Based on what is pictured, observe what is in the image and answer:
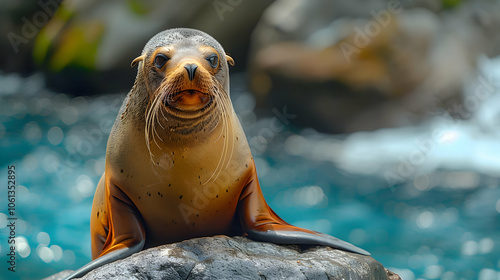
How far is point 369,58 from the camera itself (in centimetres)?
826

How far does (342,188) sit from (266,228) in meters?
4.74

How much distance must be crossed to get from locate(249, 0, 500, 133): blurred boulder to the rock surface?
5.58 meters

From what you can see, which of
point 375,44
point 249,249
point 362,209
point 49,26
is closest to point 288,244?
point 249,249

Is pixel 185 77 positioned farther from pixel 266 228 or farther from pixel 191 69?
pixel 266 228

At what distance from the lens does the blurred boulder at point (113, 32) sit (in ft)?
32.9

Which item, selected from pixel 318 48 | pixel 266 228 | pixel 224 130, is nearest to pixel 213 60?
pixel 224 130

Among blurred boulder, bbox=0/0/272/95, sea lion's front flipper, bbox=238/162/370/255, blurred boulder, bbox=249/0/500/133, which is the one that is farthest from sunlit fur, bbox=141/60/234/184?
blurred boulder, bbox=0/0/272/95

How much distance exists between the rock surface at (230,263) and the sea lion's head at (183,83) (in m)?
0.60

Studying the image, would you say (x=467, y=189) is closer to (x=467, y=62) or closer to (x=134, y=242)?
(x=467, y=62)

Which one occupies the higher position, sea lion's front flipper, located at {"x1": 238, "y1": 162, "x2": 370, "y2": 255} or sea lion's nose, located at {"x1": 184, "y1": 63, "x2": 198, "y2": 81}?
sea lion's nose, located at {"x1": 184, "y1": 63, "x2": 198, "y2": 81}

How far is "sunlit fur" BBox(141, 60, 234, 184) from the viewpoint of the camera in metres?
2.62

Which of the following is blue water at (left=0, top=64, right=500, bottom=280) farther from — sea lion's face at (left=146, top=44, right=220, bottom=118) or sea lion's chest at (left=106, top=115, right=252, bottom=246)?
sea lion's face at (left=146, top=44, right=220, bottom=118)

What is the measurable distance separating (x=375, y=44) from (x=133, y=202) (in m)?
6.15

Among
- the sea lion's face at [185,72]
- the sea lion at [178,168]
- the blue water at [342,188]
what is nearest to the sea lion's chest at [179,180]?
the sea lion at [178,168]
